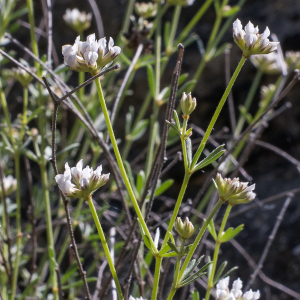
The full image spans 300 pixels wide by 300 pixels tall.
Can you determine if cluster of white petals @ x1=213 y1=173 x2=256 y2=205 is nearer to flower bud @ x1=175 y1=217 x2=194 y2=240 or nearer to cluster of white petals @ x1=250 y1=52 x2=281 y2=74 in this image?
flower bud @ x1=175 y1=217 x2=194 y2=240

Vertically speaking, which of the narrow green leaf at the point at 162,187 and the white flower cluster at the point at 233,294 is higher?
the narrow green leaf at the point at 162,187

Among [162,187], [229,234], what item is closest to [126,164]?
[162,187]

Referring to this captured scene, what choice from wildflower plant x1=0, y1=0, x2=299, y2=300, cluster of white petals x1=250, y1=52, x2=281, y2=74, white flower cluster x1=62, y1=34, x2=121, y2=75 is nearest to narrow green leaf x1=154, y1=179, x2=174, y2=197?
wildflower plant x1=0, y1=0, x2=299, y2=300

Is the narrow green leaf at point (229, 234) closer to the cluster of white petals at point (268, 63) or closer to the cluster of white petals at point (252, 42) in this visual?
the cluster of white petals at point (252, 42)

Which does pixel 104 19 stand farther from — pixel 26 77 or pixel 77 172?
pixel 77 172

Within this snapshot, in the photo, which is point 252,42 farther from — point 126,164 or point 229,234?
point 126,164

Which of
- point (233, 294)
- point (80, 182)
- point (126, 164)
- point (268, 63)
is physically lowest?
point (233, 294)

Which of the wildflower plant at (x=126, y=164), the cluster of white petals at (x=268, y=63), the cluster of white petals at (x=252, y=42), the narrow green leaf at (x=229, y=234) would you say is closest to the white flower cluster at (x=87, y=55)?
the wildflower plant at (x=126, y=164)
